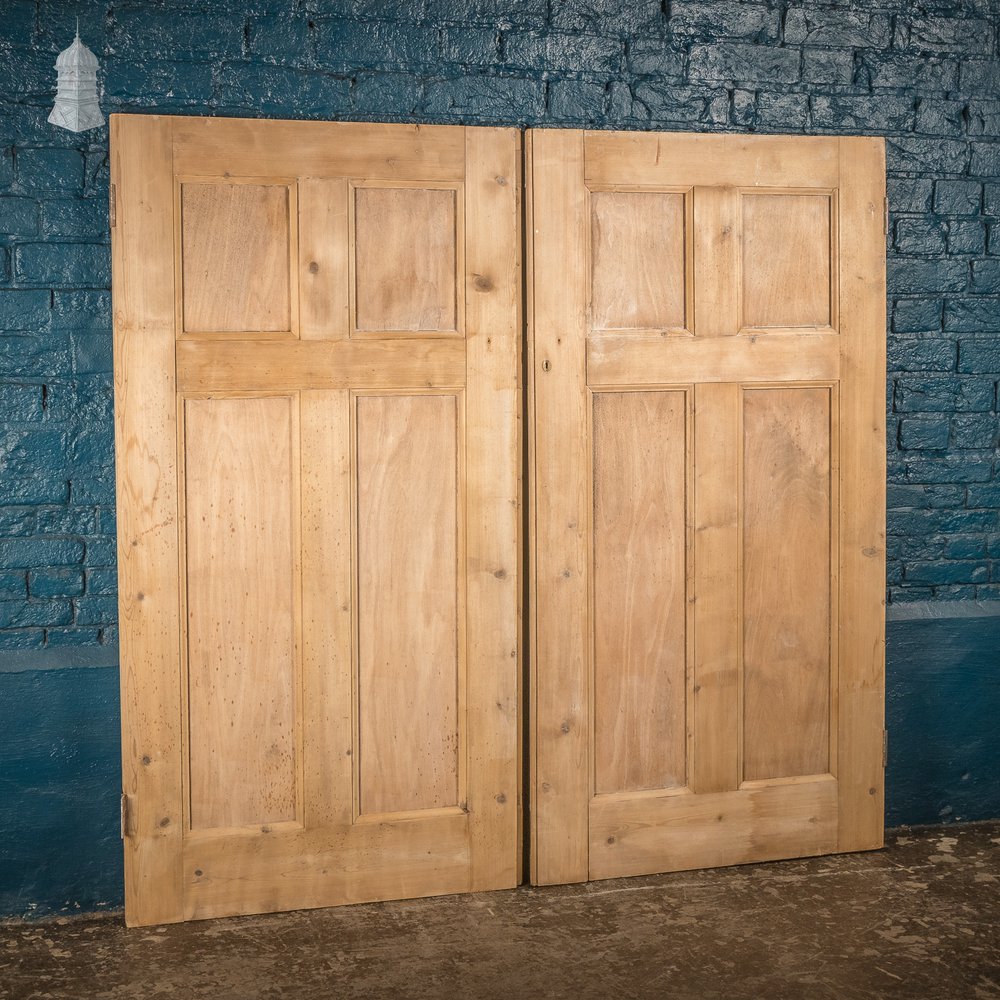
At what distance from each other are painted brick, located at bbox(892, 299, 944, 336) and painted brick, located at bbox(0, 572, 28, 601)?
2.57m

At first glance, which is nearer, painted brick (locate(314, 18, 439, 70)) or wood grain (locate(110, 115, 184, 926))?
wood grain (locate(110, 115, 184, 926))

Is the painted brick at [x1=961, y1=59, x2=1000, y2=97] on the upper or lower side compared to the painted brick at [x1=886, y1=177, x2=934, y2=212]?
upper

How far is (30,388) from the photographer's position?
3.25m

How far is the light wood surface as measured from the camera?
329cm

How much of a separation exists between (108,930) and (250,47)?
2.33m

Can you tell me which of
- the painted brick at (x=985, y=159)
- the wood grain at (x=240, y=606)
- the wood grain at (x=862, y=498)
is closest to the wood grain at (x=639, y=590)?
the wood grain at (x=862, y=498)

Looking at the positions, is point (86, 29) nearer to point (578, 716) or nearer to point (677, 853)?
point (578, 716)

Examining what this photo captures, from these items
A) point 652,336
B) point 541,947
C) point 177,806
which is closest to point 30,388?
point 177,806

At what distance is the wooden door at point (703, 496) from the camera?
3428mm

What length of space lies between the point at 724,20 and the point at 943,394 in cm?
128

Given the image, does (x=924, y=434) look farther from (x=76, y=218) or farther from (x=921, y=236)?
(x=76, y=218)

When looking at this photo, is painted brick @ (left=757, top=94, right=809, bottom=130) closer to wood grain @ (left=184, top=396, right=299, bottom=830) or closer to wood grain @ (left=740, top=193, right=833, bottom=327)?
Answer: wood grain @ (left=740, top=193, right=833, bottom=327)

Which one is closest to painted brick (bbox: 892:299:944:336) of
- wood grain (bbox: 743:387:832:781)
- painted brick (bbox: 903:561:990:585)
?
wood grain (bbox: 743:387:832:781)

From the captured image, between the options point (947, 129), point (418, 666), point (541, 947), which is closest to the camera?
point (541, 947)
